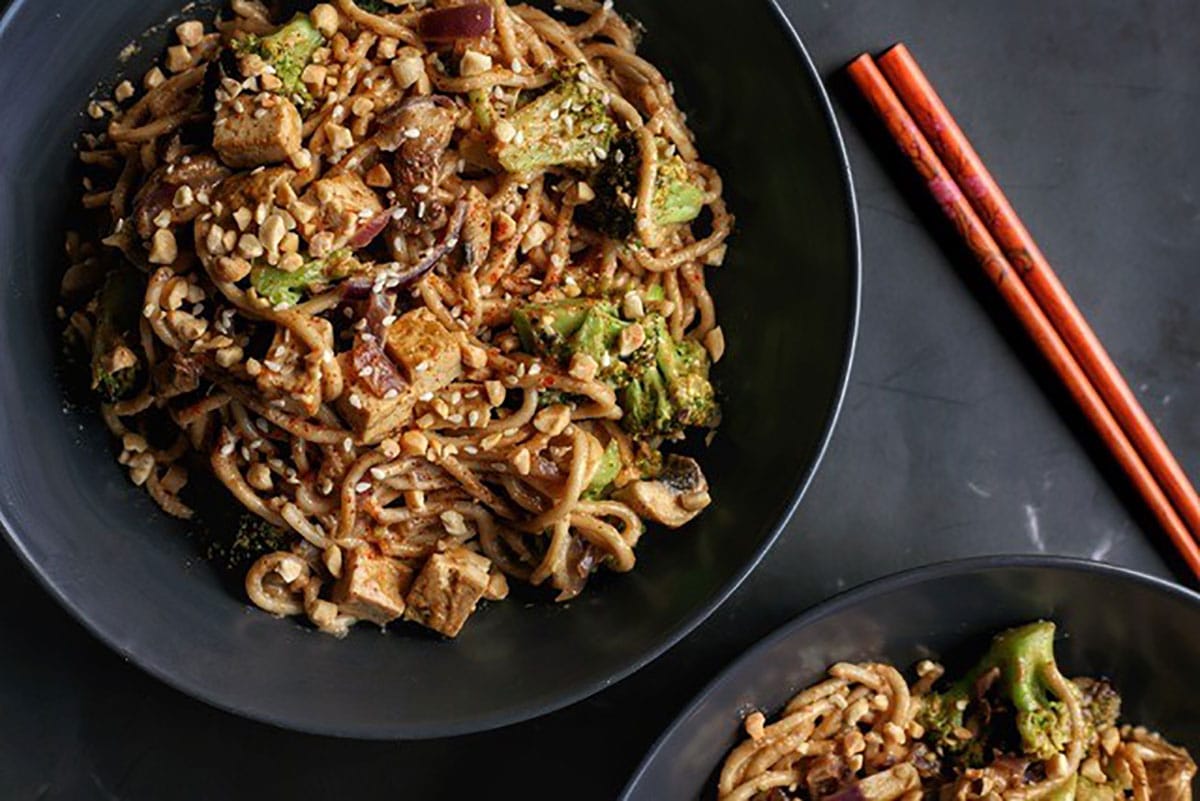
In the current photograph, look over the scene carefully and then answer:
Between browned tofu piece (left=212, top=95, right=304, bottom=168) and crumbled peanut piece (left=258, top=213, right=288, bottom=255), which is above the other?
browned tofu piece (left=212, top=95, right=304, bottom=168)

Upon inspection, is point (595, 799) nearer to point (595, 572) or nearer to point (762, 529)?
point (595, 572)

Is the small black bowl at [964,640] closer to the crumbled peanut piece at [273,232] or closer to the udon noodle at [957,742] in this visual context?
the udon noodle at [957,742]

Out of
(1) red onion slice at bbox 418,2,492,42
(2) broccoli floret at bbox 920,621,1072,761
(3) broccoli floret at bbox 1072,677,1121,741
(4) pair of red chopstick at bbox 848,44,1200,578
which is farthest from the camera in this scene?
(4) pair of red chopstick at bbox 848,44,1200,578

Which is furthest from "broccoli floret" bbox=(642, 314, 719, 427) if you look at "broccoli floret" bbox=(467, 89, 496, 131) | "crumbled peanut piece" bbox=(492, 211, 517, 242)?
"broccoli floret" bbox=(467, 89, 496, 131)

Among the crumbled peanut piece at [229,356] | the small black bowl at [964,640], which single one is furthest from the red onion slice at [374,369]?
the small black bowl at [964,640]

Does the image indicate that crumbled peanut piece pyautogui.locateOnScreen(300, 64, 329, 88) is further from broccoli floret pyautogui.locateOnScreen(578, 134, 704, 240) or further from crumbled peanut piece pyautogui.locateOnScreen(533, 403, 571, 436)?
crumbled peanut piece pyautogui.locateOnScreen(533, 403, 571, 436)
